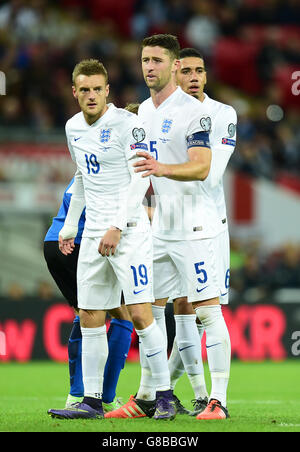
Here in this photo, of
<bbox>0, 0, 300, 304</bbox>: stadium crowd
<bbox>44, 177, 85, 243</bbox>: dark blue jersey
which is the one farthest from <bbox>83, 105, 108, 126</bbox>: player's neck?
<bbox>0, 0, 300, 304</bbox>: stadium crowd

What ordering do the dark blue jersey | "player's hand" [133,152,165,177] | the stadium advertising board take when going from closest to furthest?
"player's hand" [133,152,165,177] → the dark blue jersey → the stadium advertising board

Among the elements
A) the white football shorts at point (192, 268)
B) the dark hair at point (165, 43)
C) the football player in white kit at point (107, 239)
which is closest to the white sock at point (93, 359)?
the football player in white kit at point (107, 239)

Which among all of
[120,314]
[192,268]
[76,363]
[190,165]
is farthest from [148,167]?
[76,363]

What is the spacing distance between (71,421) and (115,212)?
136 centimetres

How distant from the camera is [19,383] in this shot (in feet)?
34.4

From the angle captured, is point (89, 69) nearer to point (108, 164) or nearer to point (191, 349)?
point (108, 164)

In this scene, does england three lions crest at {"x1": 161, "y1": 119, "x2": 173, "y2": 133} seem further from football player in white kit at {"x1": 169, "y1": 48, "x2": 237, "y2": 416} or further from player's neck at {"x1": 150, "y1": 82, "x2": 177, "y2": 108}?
football player in white kit at {"x1": 169, "y1": 48, "x2": 237, "y2": 416}

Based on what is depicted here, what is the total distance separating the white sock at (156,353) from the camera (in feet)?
20.3

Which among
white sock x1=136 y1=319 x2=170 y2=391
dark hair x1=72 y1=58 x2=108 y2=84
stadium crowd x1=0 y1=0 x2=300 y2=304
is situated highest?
stadium crowd x1=0 y1=0 x2=300 y2=304

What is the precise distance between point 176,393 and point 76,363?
2.52 m

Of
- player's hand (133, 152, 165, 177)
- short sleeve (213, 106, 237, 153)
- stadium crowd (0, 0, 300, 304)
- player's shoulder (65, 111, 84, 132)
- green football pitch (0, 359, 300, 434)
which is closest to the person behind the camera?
player's hand (133, 152, 165, 177)

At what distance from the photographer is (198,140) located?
616 centimetres

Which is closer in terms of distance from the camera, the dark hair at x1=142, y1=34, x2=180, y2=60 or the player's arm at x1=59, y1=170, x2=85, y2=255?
the dark hair at x1=142, y1=34, x2=180, y2=60

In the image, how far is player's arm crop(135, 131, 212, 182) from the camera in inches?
223
